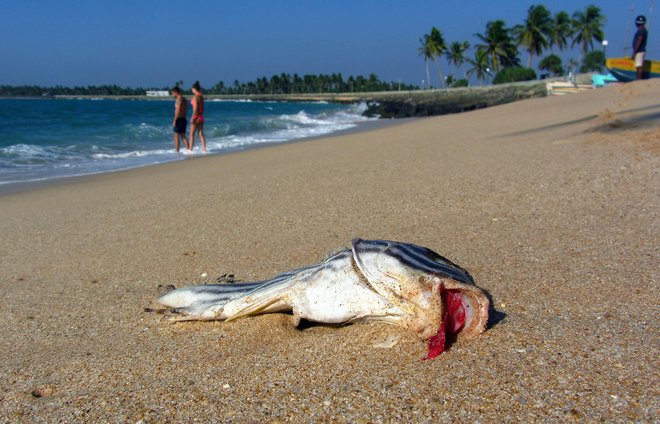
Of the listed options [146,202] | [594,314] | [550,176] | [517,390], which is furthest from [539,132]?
[517,390]

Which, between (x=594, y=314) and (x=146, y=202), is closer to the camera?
(x=594, y=314)

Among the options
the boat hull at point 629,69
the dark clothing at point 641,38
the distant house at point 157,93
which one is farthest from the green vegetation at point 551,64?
the distant house at point 157,93

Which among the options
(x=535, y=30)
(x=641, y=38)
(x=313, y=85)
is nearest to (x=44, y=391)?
(x=641, y=38)

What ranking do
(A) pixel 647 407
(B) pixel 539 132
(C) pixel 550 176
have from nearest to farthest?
(A) pixel 647 407
(C) pixel 550 176
(B) pixel 539 132

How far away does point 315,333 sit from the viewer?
277 centimetres

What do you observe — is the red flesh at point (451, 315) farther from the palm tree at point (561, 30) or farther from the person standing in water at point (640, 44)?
the palm tree at point (561, 30)

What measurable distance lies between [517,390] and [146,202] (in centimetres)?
546

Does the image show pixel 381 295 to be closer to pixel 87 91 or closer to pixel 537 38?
pixel 537 38

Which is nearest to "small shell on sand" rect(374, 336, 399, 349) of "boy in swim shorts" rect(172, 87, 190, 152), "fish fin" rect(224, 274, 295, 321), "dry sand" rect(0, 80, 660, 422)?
"dry sand" rect(0, 80, 660, 422)

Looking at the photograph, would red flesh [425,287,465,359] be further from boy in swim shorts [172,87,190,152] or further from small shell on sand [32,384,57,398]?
boy in swim shorts [172,87,190,152]

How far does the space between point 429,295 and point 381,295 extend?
0.73 feet

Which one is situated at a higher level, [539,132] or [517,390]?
[539,132]

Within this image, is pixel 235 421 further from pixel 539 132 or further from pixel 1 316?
pixel 539 132

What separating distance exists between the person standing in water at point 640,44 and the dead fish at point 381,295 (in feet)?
53.0
